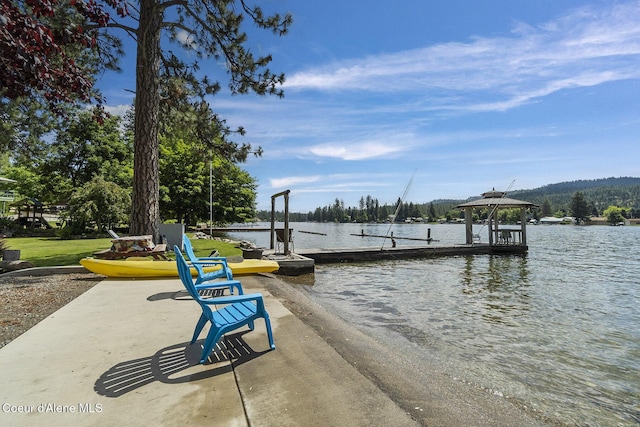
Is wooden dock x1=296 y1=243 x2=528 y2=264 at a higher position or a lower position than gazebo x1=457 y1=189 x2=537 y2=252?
lower

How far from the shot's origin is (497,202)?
20859mm

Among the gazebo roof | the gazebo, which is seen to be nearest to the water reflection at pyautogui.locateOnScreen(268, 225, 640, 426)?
the gazebo

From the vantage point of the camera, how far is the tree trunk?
10188 mm

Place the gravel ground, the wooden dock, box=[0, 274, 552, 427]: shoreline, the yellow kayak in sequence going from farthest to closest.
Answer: the wooden dock < the yellow kayak < the gravel ground < box=[0, 274, 552, 427]: shoreline

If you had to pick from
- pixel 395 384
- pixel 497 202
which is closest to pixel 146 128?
pixel 395 384

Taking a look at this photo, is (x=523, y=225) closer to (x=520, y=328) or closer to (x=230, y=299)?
(x=520, y=328)

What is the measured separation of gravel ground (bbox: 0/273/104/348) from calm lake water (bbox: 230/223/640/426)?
4922 mm

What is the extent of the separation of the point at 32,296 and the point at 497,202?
22209 millimetres

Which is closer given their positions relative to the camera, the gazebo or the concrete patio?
the concrete patio

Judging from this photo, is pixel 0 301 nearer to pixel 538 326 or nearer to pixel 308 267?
pixel 308 267

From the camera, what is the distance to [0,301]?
17.4ft

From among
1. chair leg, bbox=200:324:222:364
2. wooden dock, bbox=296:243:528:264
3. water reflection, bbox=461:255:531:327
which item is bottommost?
water reflection, bbox=461:255:531:327

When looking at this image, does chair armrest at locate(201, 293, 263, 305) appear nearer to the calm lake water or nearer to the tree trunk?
the calm lake water

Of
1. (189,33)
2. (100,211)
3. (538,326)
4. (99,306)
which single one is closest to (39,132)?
(100,211)
